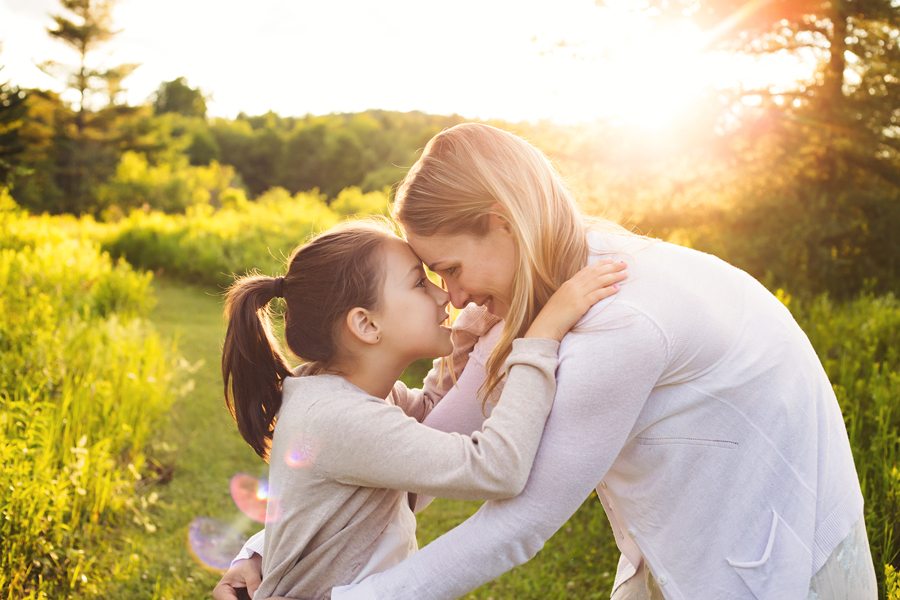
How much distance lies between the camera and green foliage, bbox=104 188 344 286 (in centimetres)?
1356

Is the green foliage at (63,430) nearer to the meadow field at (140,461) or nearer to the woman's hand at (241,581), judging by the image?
the meadow field at (140,461)

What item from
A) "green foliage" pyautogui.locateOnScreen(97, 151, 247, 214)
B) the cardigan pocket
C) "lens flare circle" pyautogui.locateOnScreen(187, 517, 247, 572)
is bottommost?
"green foliage" pyautogui.locateOnScreen(97, 151, 247, 214)

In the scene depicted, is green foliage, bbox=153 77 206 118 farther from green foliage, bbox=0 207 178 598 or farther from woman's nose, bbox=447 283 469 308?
woman's nose, bbox=447 283 469 308

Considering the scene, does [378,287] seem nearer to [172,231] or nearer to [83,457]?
[83,457]

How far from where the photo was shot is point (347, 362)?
2082 millimetres

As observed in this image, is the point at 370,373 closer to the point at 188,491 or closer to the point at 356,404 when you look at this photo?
the point at 356,404

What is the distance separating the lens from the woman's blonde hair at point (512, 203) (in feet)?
5.72

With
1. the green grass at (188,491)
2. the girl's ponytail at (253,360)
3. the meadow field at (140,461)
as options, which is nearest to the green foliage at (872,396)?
the meadow field at (140,461)

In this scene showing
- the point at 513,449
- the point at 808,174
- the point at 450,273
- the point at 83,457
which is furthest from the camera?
the point at 808,174

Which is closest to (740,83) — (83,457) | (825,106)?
(825,106)

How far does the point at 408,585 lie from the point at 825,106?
956 cm

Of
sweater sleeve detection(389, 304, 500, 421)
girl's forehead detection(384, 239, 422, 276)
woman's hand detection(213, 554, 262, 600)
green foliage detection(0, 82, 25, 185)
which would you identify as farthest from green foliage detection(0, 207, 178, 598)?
green foliage detection(0, 82, 25, 185)

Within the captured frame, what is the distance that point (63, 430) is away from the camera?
4.25 meters

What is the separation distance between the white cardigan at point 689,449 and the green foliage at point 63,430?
2.26 meters
